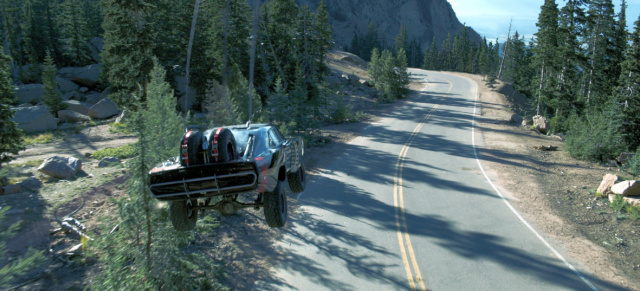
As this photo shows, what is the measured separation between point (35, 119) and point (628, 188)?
35.8 metres

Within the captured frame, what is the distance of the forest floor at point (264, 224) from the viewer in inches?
322

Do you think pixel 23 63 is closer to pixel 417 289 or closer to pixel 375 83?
pixel 375 83

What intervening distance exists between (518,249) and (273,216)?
592 centimetres

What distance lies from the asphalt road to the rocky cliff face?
129492mm

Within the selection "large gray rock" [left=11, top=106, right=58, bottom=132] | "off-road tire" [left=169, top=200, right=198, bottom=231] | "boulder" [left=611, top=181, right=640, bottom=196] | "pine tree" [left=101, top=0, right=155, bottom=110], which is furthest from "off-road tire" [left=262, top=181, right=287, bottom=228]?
"large gray rock" [left=11, top=106, right=58, bottom=132]

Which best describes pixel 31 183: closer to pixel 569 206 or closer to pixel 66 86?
pixel 569 206

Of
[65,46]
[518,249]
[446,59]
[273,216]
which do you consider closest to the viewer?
[273,216]

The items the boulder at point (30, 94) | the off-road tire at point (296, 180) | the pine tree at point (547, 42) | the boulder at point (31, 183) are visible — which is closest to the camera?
the off-road tire at point (296, 180)

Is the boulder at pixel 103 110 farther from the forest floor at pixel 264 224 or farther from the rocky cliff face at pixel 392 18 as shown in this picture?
the rocky cliff face at pixel 392 18

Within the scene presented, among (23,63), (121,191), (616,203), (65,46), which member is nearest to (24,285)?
(121,191)

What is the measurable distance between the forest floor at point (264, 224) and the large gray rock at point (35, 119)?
10585mm

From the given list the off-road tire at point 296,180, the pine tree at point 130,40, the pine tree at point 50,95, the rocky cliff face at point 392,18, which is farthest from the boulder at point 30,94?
the rocky cliff face at point 392,18

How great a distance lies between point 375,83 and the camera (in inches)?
2179

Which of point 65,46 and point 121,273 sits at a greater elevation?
point 65,46
